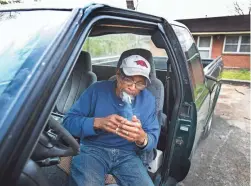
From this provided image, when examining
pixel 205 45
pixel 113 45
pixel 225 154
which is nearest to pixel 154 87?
pixel 113 45

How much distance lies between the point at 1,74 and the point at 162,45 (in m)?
1.36

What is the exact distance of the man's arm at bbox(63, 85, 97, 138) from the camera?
5.52 ft

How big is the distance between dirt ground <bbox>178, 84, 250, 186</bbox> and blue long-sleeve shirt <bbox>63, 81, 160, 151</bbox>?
4.67 ft

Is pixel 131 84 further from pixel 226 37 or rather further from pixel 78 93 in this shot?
pixel 226 37

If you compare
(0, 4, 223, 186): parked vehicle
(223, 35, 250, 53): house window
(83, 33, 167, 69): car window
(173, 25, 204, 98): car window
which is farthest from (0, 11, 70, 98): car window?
(223, 35, 250, 53): house window

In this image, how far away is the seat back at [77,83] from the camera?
2848mm

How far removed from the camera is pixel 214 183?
9.78 ft

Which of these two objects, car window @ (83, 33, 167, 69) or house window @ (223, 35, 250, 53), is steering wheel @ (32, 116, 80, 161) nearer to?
car window @ (83, 33, 167, 69)

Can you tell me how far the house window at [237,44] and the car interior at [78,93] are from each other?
40.4ft

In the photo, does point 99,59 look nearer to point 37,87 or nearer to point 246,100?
point 37,87

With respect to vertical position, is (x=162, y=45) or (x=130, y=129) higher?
(x=162, y=45)

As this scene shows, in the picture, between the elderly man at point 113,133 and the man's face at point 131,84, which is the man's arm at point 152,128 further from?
the man's face at point 131,84

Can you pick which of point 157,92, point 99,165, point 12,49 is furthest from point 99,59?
point 12,49

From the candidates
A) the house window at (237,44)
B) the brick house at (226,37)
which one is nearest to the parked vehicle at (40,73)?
the brick house at (226,37)
